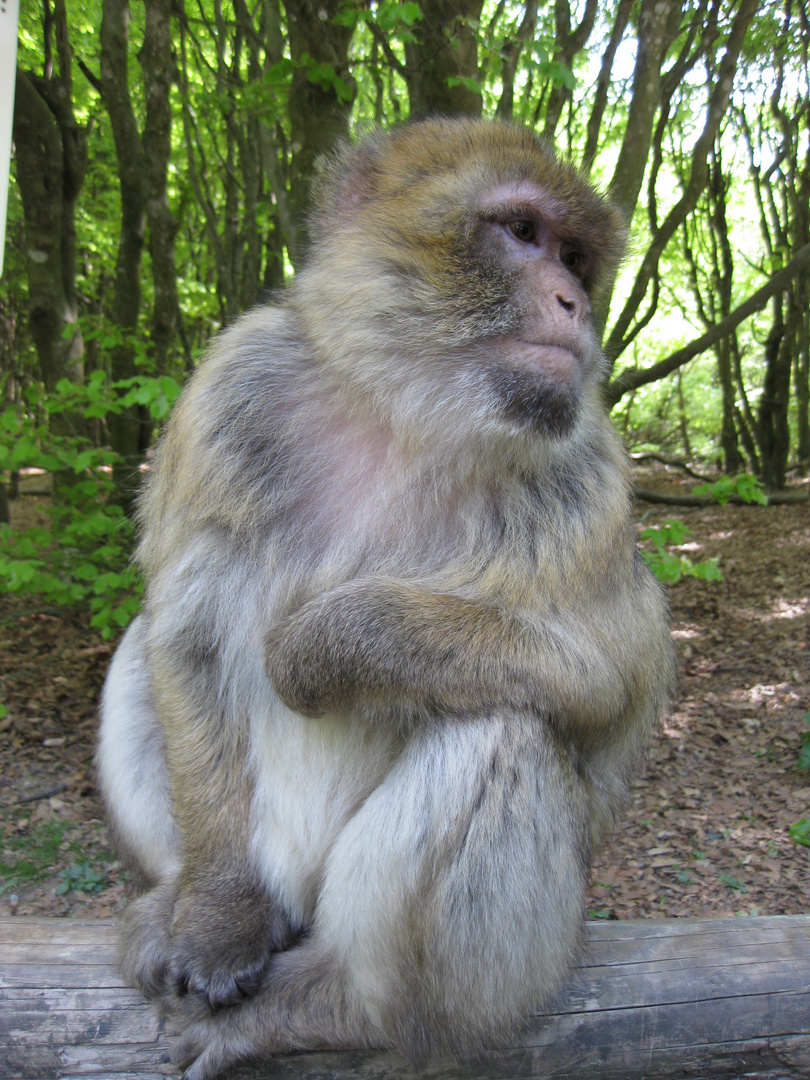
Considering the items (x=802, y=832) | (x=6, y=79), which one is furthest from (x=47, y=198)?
(x=802, y=832)

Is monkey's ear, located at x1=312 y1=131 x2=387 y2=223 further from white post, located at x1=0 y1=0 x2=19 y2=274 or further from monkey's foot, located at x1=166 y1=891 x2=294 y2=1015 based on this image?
monkey's foot, located at x1=166 y1=891 x2=294 y2=1015

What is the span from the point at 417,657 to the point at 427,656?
26 mm

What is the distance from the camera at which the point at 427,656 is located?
88.7 inches

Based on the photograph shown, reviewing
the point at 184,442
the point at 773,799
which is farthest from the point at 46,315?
the point at 773,799

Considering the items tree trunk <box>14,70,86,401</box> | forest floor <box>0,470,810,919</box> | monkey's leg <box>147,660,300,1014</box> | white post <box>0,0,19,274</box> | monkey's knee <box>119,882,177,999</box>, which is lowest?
forest floor <box>0,470,810,919</box>

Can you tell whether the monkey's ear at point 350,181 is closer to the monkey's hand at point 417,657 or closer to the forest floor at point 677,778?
the monkey's hand at point 417,657

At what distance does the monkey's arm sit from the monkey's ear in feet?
4.42

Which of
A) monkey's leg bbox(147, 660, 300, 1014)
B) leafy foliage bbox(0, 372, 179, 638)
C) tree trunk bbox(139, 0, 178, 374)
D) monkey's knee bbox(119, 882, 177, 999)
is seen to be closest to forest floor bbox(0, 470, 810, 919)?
monkey's knee bbox(119, 882, 177, 999)

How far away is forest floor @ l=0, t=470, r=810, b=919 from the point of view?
4.53 meters

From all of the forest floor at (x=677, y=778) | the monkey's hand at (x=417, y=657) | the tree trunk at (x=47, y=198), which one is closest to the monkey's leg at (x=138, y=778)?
the forest floor at (x=677, y=778)

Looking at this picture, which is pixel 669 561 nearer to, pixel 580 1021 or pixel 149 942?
pixel 580 1021

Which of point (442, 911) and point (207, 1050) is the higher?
point (442, 911)

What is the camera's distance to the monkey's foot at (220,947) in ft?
7.80

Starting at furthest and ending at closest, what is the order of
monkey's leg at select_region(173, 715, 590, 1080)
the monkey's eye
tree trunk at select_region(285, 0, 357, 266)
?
tree trunk at select_region(285, 0, 357, 266) < the monkey's eye < monkey's leg at select_region(173, 715, 590, 1080)
